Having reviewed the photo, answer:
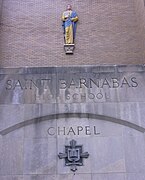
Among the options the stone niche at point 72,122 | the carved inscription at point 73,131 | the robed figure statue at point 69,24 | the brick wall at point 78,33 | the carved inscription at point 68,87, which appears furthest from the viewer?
the robed figure statue at point 69,24

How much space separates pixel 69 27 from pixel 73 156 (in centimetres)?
630

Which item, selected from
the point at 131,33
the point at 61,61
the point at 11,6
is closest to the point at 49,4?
the point at 11,6

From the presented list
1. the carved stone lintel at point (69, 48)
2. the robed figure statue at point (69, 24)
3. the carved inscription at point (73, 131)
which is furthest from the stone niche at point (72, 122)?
the robed figure statue at point (69, 24)

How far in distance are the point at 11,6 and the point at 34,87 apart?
19.7 ft

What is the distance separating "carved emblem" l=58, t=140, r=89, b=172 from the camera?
848 centimetres

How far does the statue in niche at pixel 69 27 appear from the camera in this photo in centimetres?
1280

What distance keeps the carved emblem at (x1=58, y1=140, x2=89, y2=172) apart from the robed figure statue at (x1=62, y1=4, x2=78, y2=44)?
A: 5508 mm

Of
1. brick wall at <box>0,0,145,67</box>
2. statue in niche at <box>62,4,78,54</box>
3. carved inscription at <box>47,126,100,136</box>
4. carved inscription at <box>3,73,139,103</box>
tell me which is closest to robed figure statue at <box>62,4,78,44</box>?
statue in niche at <box>62,4,78,54</box>

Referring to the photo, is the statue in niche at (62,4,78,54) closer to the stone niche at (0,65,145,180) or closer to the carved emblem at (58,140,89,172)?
the stone niche at (0,65,145,180)

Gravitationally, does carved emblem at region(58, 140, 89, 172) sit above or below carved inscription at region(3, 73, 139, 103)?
below

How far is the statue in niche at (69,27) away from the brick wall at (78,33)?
0.74ft

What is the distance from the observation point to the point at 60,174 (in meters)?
8.38

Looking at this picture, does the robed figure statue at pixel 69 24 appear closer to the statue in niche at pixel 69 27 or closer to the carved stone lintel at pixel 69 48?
the statue in niche at pixel 69 27

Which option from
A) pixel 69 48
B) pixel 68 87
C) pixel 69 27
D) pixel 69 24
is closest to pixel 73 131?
pixel 68 87
